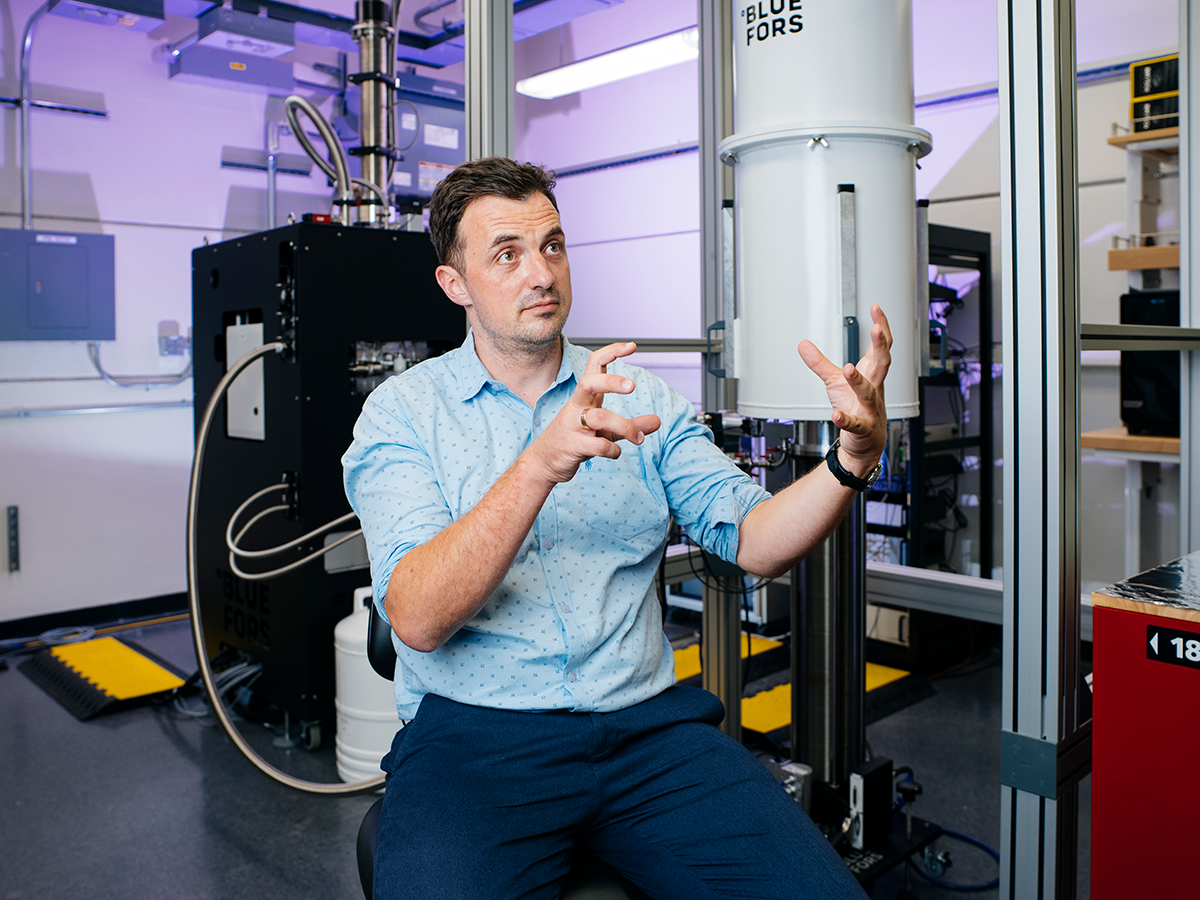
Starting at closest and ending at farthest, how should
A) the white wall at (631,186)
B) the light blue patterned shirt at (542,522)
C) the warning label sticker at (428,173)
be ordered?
the light blue patterned shirt at (542,522)
the warning label sticker at (428,173)
the white wall at (631,186)

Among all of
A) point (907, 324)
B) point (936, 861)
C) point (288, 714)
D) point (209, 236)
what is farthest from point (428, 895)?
point (209, 236)

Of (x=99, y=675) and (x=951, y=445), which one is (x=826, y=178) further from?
(x=99, y=675)

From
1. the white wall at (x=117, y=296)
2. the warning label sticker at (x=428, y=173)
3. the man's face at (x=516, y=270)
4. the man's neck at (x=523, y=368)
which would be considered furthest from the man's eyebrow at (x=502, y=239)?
the white wall at (x=117, y=296)

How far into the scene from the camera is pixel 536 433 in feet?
4.33

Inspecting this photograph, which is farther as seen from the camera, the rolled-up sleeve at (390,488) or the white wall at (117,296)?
the white wall at (117,296)

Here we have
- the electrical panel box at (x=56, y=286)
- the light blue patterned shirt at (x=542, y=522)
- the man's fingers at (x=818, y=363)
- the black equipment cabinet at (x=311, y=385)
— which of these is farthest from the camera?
the electrical panel box at (x=56, y=286)

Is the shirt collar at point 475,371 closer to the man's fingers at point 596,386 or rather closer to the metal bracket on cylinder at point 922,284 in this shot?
the man's fingers at point 596,386

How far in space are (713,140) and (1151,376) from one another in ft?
5.36

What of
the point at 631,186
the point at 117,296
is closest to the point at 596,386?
the point at 117,296

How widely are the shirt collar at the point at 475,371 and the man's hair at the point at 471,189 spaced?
128 millimetres

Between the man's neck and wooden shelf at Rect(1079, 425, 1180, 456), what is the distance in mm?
A: 2212

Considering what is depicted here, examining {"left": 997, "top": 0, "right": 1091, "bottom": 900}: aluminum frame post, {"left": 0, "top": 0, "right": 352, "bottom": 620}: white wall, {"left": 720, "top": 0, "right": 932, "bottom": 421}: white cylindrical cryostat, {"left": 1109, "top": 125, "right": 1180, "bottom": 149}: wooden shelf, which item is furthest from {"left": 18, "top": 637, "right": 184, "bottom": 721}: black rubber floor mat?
{"left": 1109, "top": 125, "right": 1180, "bottom": 149}: wooden shelf

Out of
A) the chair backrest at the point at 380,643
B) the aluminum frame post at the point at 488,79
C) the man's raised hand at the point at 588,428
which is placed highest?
the aluminum frame post at the point at 488,79

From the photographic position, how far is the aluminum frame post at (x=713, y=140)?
7.79ft
